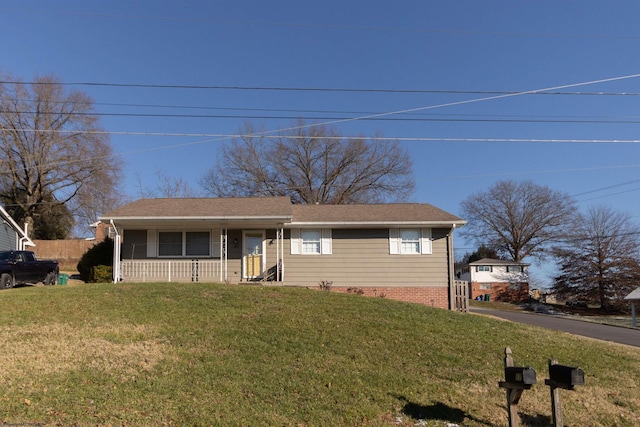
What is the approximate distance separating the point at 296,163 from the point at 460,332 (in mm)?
30567

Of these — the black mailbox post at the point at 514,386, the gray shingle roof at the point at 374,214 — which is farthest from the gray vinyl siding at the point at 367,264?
the black mailbox post at the point at 514,386

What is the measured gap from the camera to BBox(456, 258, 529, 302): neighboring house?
50438mm

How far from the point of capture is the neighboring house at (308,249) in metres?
18.5

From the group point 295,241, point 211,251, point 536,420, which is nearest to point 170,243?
point 211,251

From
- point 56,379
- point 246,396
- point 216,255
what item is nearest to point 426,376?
point 246,396

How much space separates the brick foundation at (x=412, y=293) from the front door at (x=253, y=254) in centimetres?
304

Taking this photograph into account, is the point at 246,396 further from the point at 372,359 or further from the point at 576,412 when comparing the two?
the point at 576,412

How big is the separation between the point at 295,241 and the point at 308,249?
0.60 meters

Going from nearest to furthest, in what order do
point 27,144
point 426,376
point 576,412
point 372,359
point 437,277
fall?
1. point 576,412
2. point 426,376
3. point 372,359
4. point 437,277
5. point 27,144

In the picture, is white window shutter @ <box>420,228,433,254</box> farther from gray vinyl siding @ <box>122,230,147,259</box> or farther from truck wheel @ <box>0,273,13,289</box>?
truck wheel @ <box>0,273,13,289</box>

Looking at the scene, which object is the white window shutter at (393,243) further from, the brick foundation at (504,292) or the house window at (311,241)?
the brick foundation at (504,292)

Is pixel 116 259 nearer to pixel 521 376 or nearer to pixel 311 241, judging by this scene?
pixel 311 241

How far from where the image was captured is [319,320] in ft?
36.0

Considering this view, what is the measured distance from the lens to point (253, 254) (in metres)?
19.1
